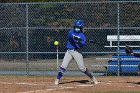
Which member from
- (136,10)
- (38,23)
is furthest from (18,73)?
(136,10)

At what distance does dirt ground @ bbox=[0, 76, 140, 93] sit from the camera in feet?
51.8

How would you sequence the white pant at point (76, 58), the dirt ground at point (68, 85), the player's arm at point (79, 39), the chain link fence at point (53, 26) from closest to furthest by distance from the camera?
the dirt ground at point (68, 85) → the player's arm at point (79, 39) → the white pant at point (76, 58) → the chain link fence at point (53, 26)

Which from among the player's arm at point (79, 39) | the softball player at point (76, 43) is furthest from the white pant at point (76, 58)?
the player's arm at point (79, 39)

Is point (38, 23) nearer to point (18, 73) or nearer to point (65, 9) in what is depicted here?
point (65, 9)

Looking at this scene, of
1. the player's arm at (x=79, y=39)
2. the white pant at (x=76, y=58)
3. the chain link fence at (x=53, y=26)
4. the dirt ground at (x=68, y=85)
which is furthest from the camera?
the chain link fence at (x=53, y=26)

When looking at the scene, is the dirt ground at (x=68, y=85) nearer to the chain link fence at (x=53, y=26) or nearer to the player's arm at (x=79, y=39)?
the player's arm at (x=79, y=39)

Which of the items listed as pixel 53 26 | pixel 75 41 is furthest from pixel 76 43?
pixel 53 26

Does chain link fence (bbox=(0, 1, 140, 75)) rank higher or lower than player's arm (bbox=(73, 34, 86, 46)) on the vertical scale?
higher

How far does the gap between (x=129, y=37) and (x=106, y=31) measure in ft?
9.00

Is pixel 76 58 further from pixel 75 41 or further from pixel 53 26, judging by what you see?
pixel 53 26

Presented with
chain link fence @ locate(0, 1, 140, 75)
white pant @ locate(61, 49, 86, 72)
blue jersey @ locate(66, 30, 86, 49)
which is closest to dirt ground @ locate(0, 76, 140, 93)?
white pant @ locate(61, 49, 86, 72)

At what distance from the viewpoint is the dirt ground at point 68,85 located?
15.8 meters

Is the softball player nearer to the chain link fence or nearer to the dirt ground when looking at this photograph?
the dirt ground

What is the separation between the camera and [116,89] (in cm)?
1609
